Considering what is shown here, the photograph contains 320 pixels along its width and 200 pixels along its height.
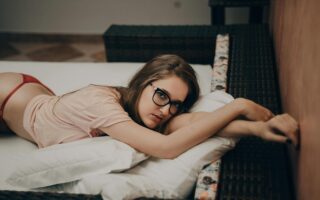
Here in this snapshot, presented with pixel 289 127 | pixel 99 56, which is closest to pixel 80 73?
pixel 289 127

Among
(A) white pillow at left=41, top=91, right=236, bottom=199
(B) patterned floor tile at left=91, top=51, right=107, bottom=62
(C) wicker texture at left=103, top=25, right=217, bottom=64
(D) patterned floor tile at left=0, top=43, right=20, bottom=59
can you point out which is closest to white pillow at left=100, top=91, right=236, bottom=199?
(A) white pillow at left=41, top=91, right=236, bottom=199

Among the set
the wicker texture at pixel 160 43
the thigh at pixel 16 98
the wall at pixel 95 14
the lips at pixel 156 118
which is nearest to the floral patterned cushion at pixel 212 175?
the lips at pixel 156 118

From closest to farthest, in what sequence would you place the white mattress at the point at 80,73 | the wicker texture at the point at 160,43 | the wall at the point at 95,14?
the white mattress at the point at 80,73 < the wicker texture at the point at 160,43 < the wall at the point at 95,14

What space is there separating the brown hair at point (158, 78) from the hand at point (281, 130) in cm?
34

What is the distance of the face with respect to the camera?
48.8 inches

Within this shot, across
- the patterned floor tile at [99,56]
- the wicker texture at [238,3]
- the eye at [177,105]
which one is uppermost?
the wicker texture at [238,3]

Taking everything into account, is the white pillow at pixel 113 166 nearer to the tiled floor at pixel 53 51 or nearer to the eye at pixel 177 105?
the eye at pixel 177 105

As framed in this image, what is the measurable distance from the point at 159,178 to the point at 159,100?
0.27m

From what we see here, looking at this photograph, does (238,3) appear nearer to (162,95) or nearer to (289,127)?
(162,95)

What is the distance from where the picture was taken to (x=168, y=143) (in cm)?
112

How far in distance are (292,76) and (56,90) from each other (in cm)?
114

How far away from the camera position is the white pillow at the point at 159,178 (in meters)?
1.05

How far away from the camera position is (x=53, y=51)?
11.8 feet

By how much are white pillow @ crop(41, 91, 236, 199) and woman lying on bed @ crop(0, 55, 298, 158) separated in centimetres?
3
